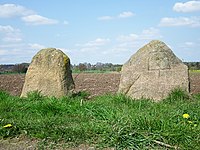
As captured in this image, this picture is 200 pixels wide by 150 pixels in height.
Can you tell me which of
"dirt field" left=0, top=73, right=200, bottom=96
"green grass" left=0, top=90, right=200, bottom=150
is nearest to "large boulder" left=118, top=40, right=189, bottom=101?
"dirt field" left=0, top=73, right=200, bottom=96

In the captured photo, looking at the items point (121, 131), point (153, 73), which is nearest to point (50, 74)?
point (153, 73)

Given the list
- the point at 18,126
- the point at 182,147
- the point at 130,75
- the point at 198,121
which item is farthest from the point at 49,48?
the point at 182,147

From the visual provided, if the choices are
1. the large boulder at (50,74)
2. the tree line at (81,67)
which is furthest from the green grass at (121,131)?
the tree line at (81,67)

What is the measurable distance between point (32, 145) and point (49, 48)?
22.4 ft

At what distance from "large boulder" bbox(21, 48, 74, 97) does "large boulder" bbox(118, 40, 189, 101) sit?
175 centimetres

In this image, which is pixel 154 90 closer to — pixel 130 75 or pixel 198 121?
pixel 130 75

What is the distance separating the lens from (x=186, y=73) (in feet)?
31.4

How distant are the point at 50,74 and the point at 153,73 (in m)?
3.13

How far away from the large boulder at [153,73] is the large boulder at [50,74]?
1749 mm

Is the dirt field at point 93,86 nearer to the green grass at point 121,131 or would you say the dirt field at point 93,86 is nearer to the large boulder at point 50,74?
the large boulder at point 50,74

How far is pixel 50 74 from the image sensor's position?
34.4ft

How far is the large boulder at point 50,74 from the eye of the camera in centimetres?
1025

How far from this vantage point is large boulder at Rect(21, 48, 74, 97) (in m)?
10.2

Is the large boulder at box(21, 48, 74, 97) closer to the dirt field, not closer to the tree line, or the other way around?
the dirt field
